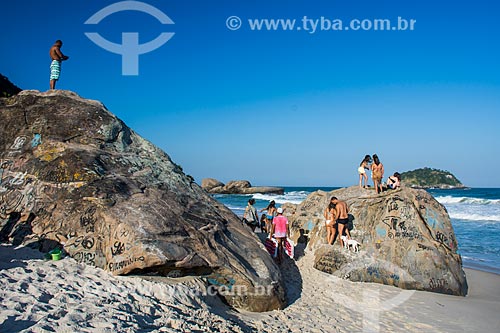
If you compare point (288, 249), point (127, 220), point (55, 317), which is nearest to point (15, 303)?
point (55, 317)

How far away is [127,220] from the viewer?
6676 millimetres

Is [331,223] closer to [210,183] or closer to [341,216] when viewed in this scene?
[341,216]

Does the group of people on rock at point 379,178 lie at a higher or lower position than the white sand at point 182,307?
higher

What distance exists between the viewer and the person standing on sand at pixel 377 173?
12695 mm

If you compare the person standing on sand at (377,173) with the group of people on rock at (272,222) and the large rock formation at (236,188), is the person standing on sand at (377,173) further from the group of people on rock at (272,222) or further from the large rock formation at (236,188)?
the large rock formation at (236,188)

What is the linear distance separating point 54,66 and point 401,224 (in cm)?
1022

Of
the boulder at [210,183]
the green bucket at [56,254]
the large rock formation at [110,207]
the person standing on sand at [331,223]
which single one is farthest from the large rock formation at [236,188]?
the green bucket at [56,254]

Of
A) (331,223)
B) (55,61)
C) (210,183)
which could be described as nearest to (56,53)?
(55,61)

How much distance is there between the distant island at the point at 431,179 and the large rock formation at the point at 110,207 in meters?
96.5

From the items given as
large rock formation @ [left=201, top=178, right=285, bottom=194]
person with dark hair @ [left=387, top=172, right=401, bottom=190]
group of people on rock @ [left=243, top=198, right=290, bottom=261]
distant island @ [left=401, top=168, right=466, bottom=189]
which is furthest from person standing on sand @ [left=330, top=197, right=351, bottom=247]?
distant island @ [left=401, top=168, right=466, bottom=189]

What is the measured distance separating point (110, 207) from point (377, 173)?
9.15 m

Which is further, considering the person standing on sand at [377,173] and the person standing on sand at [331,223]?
the person standing on sand at [377,173]

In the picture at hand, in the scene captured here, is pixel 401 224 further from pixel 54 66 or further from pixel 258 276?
pixel 54 66

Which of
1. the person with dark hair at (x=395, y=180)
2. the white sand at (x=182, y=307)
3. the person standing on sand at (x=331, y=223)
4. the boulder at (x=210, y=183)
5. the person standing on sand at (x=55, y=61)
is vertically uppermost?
the person standing on sand at (x=55, y=61)
